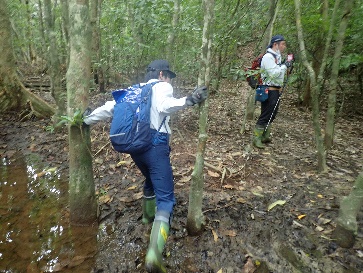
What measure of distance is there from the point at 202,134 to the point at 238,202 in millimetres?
1565

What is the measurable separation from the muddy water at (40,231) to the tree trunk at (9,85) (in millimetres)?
3757

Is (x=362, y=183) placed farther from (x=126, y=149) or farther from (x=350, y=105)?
(x=350, y=105)

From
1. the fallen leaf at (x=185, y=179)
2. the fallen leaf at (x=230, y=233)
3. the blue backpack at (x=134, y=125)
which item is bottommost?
the fallen leaf at (x=230, y=233)

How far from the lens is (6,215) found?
407 centimetres

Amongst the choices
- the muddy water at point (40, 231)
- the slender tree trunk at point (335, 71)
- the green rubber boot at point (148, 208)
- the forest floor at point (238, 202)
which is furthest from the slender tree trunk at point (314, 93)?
the muddy water at point (40, 231)

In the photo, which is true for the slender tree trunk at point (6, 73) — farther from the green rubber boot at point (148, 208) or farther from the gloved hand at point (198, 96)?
the gloved hand at point (198, 96)

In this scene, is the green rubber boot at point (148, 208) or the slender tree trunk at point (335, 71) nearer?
the green rubber boot at point (148, 208)

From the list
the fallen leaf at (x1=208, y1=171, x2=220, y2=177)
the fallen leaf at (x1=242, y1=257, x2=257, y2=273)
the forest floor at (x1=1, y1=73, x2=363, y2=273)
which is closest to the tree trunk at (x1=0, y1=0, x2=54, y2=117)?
the forest floor at (x1=1, y1=73, x2=363, y2=273)

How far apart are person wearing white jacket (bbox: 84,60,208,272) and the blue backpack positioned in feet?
0.28

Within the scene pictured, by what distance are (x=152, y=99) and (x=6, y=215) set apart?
310 centimetres

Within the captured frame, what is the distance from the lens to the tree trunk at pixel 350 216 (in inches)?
113

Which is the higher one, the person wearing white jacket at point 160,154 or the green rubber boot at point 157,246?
the person wearing white jacket at point 160,154

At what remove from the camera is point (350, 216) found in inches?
115

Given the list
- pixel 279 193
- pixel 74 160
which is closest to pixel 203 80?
pixel 74 160
